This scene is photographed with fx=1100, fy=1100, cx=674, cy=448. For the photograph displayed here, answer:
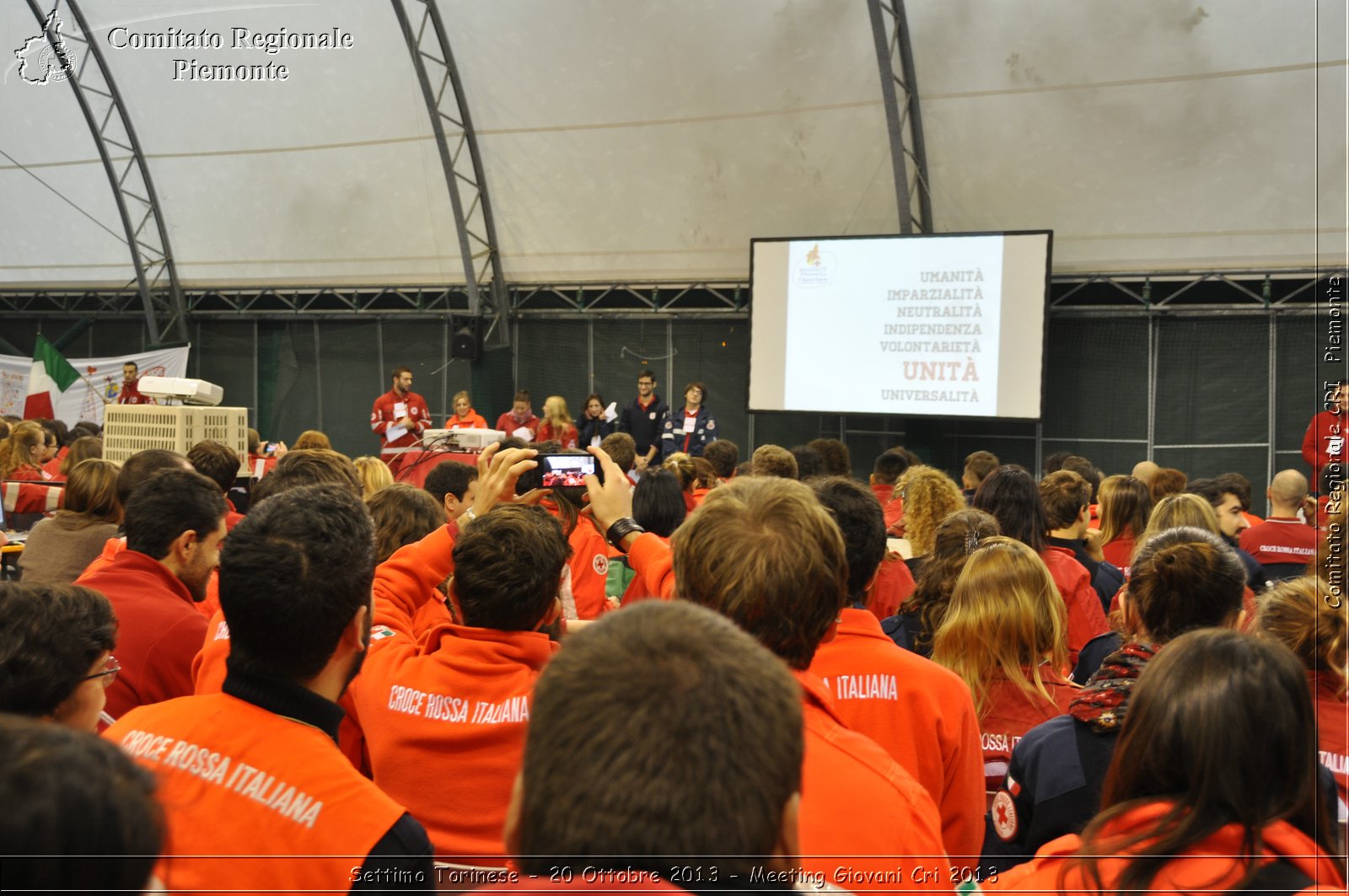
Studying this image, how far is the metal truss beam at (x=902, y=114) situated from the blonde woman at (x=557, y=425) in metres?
3.94

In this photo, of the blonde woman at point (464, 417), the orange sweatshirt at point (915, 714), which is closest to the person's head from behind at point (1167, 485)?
the orange sweatshirt at point (915, 714)

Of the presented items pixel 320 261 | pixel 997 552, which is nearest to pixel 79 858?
pixel 997 552

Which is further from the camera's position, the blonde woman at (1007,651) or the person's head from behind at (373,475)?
the person's head from behind at (373,475)

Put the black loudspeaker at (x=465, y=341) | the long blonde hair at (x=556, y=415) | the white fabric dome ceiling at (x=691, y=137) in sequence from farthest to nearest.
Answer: the black loudspeaker at (x=465, y=341) < the long blonde hair at (x=556, y=415) < the white fabric dome ceiling at (x=691, y=137)

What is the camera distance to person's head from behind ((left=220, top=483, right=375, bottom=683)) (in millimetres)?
1640

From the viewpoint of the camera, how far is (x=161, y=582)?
280 centimetres

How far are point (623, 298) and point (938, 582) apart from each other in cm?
1038

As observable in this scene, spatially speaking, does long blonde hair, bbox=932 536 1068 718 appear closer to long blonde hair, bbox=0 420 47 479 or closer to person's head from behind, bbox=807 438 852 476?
person's head from behind, bbox=807 438 852 476

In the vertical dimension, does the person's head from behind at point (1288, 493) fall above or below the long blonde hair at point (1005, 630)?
above

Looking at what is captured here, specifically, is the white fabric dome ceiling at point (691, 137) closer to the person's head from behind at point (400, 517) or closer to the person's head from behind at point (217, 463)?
the person's head from behind at point (400, 517)

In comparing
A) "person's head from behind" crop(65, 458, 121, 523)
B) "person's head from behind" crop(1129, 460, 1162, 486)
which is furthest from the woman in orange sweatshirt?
"person's head from behind" crop(1129, 460, 1162, 486)

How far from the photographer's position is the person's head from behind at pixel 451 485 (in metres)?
4.34

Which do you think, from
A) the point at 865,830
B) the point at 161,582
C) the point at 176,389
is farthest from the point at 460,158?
the point at 865,830

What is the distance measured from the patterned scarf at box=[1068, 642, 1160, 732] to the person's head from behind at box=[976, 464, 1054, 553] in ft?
5.97
